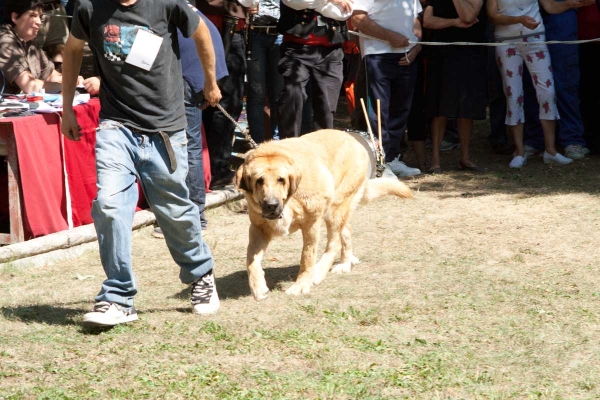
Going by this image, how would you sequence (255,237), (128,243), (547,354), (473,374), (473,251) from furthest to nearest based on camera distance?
(473,251) < (255,237) < (128,243) < (547,354) < (473,374)

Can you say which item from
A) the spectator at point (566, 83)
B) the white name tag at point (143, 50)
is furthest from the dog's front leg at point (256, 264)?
the spectator at point (566, 83)

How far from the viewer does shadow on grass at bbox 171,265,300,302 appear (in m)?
5.93

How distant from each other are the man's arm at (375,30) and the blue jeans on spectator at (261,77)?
34.1 inches

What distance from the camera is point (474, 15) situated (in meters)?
9.66

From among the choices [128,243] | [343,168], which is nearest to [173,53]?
[128,243]

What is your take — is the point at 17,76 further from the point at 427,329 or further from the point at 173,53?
the point at 427,329

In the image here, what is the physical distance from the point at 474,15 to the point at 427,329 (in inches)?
215

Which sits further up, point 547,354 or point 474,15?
point 474,15

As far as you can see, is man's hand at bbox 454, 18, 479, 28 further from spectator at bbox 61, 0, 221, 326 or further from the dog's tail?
spectator at bbox 61, 0, 221, 326

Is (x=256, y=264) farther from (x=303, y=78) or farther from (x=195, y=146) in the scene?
(x=303, y=78)

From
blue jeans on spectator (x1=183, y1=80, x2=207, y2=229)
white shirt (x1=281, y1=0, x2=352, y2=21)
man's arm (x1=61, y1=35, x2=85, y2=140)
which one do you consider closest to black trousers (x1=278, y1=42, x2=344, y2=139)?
white shirt (x1=281, y1=0, x2=352, y2=21)

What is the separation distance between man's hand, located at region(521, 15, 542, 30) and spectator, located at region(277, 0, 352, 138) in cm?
222

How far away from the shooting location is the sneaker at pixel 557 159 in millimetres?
10312

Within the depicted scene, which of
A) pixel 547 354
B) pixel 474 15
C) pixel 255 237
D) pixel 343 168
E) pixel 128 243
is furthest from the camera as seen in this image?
pixel 474 15
